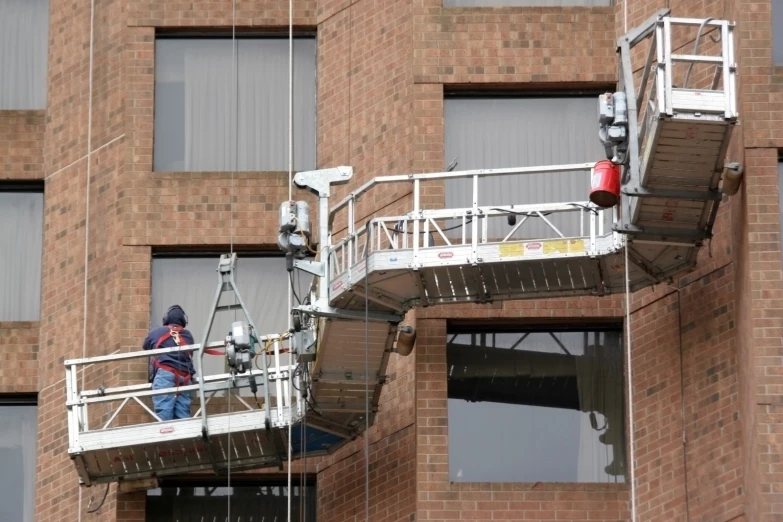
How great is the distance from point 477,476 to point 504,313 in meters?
2.36

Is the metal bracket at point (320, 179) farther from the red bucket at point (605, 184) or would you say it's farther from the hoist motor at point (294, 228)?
the red bucket at point (605, 184)

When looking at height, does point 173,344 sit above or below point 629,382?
above

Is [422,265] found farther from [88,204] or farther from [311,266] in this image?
[88,204]

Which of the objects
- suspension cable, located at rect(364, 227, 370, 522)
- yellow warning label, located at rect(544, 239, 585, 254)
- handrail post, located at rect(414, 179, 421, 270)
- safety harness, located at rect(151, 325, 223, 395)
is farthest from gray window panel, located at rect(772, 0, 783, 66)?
safety harness, located at rect(151, 325, 223, 395)

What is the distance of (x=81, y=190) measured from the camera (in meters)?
39.6

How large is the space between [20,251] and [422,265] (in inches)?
332

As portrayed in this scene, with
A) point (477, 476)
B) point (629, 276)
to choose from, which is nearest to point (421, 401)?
point (477, 476)

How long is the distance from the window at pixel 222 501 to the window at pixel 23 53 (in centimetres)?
677

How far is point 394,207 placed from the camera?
3747 centimetres

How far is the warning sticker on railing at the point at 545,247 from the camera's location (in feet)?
111

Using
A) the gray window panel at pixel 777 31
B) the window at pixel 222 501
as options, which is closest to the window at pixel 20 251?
the window at pixel 222 501

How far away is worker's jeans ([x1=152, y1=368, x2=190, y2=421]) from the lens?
36.2 m

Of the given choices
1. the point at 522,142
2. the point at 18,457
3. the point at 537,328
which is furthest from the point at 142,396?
the point at 522,142

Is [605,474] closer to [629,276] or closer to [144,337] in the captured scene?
[629,276]
